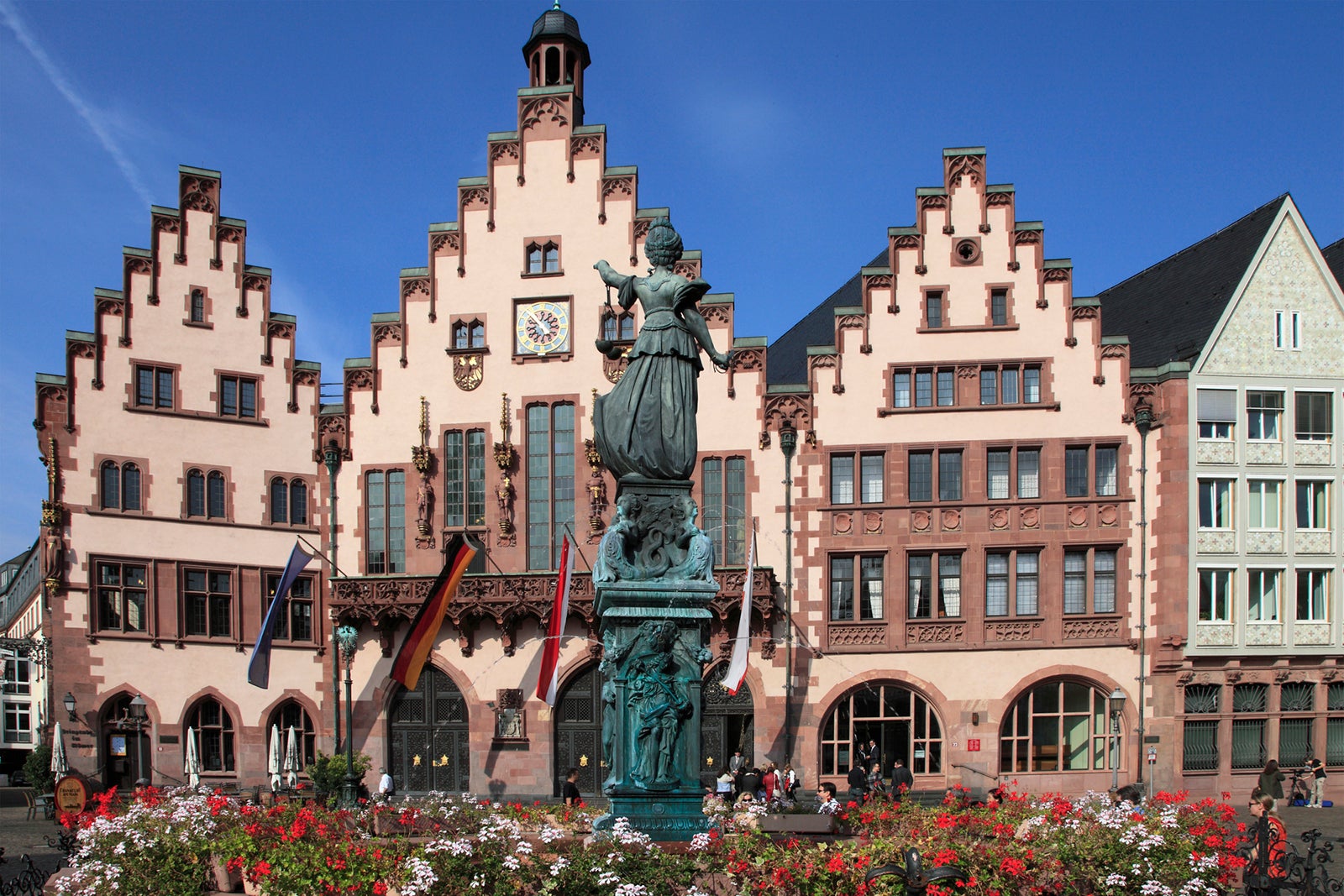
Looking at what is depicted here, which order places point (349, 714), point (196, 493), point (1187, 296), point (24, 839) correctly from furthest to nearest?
point (1187, 296) < point (196, 493) < point (349, 714) < point (24, 839)

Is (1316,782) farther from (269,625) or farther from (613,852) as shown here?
(613,852)

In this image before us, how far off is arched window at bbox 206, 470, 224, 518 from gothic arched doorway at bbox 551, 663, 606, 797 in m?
10.1

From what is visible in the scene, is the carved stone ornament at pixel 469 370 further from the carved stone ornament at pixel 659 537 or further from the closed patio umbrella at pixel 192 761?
the carved stone ornament at pixel 659 537

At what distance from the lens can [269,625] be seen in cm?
3459

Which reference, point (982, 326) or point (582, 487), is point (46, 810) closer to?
point (582, 487)

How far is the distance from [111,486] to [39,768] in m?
7.07

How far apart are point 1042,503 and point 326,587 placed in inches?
744

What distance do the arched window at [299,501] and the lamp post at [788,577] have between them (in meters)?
12.8

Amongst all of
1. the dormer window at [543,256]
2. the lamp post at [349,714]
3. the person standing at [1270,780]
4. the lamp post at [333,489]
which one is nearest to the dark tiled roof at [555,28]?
the dormer window at [543,256]

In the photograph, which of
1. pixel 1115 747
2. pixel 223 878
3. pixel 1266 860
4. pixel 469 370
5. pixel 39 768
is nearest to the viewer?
pixel 1266 860

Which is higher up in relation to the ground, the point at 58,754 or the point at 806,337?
the point at 806,337

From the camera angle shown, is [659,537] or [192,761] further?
[192,761]

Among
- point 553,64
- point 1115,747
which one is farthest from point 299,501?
point 1115,747

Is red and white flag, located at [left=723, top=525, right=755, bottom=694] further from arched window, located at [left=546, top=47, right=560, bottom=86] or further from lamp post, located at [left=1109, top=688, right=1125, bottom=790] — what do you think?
arched window, located at [left=546, top=47, right=560, bottom=86]
